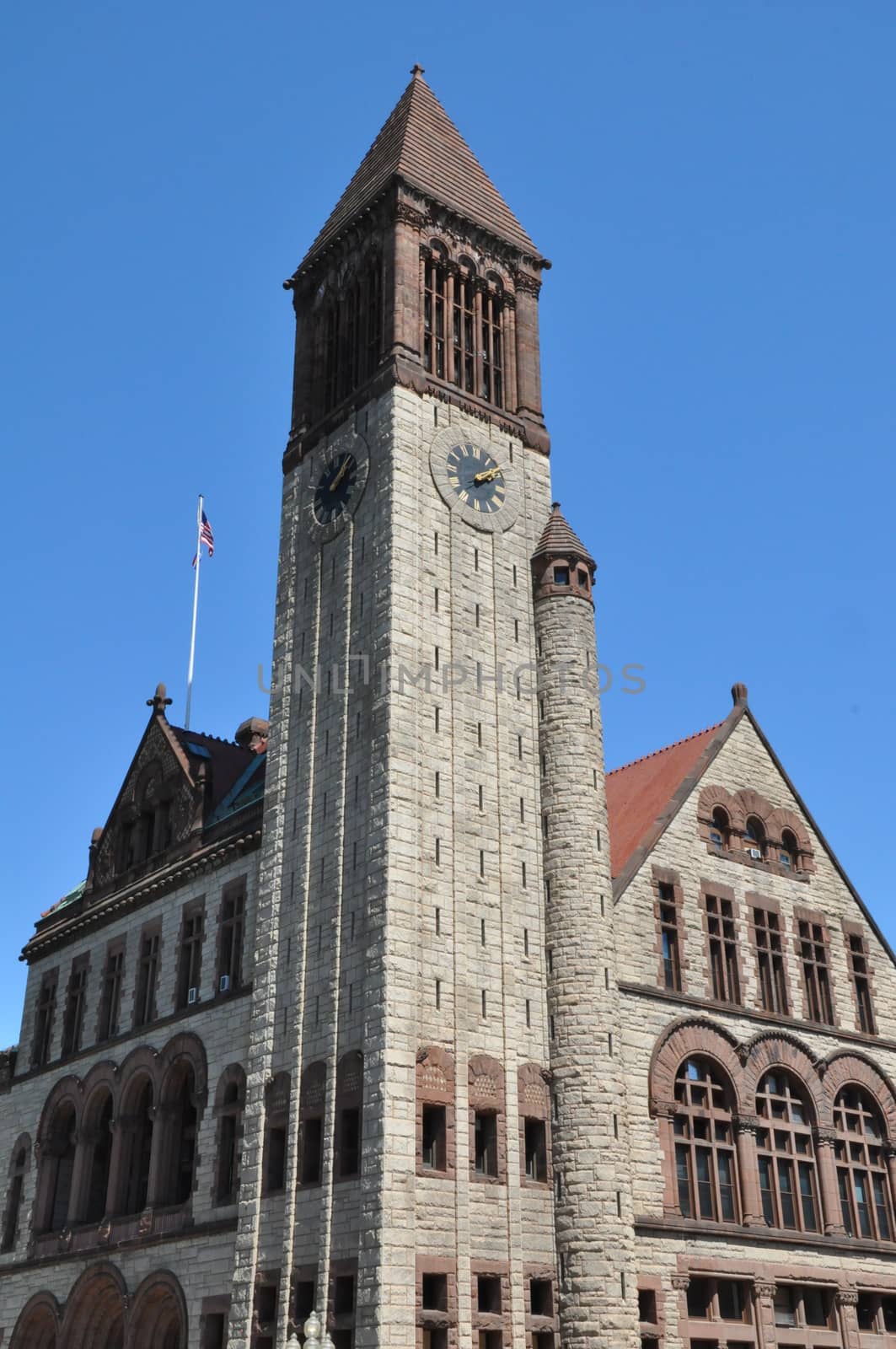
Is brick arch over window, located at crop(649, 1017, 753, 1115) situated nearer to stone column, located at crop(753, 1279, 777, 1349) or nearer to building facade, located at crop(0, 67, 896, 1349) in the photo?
building facade, located at crop(0, 67, 896, 1349)

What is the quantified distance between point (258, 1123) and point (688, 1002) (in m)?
12.2

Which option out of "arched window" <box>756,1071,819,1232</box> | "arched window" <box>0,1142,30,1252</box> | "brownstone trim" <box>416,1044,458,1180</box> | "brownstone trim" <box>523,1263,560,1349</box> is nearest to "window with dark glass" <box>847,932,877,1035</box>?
"arched window" <box>756,1071,819,1232</box>

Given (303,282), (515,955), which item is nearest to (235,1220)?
(515,955)

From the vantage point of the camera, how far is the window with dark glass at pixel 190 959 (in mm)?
45375

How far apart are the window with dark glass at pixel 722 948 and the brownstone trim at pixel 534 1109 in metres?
7.07

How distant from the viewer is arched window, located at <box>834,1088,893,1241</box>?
4341 cm

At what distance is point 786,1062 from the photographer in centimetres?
4350

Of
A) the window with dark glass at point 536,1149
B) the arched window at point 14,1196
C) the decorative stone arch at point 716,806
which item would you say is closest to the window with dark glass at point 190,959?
the arched window at point 14,1196

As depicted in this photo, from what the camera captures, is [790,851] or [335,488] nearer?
[335,488]

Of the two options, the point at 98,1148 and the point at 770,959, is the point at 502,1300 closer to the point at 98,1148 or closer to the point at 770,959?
the point at 770,959

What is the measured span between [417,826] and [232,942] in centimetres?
861

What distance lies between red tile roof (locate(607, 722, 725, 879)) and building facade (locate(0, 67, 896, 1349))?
0.18m

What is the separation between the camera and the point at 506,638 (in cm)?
4406

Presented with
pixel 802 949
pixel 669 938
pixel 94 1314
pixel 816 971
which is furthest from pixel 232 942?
pixel 816 971
